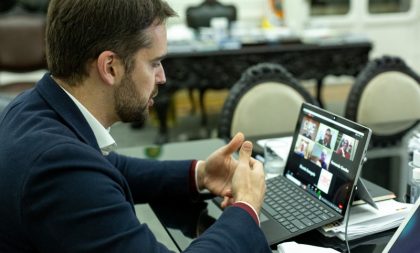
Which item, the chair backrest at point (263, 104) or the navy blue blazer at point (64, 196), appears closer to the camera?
the navy blue blazer at point (64, 196)

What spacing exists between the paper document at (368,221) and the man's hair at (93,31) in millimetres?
547

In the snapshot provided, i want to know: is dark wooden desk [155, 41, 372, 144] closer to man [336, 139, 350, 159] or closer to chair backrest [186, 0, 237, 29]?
chair backrest [186, 0, 237, 29]

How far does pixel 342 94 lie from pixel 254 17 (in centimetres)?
128

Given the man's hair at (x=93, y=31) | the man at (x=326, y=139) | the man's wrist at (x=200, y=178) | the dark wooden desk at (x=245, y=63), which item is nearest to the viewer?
the man's hair at (x=93, y=31)

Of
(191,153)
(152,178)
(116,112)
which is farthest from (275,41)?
(116,112)

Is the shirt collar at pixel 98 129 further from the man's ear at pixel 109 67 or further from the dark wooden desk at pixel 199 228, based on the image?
the dark wooden desk at pixel 199 228

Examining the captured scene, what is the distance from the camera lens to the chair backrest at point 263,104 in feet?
6.51

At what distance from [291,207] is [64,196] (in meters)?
0.57

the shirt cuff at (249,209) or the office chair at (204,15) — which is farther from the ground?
the office chair at (204,15)

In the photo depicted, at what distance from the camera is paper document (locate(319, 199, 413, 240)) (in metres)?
1.10

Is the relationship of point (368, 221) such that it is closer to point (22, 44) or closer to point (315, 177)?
point (315, 177)

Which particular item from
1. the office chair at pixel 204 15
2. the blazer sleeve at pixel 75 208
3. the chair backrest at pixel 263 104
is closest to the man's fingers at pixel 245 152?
the blazer sleeve at pixel 75 208

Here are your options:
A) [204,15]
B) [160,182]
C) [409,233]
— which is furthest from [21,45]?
[409,233]

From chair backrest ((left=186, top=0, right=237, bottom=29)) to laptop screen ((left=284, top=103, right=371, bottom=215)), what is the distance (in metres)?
3.53
